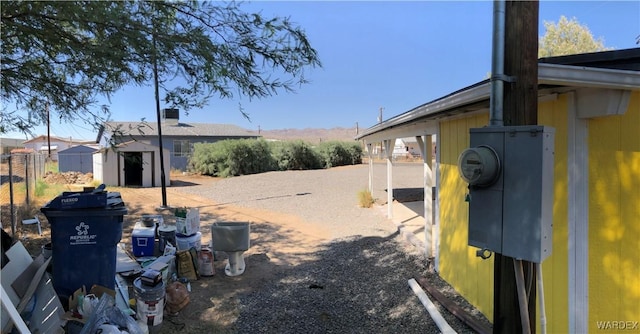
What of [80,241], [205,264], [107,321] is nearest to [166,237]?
[205,264]

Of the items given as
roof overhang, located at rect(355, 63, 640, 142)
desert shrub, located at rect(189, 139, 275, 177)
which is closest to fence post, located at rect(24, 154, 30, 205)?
roof overhang, located at rect(355, 63, 640, 142)

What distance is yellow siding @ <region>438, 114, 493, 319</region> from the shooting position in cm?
454

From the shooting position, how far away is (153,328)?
4.00 meters

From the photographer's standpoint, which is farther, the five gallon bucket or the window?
the window

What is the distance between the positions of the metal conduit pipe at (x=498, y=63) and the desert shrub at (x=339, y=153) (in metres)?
30.0

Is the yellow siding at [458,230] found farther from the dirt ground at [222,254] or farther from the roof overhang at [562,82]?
the dirt ground at [222,254]

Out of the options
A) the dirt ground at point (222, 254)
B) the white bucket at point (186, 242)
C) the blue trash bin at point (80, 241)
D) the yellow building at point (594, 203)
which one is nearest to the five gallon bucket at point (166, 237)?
the white bucket at point (186, 242)

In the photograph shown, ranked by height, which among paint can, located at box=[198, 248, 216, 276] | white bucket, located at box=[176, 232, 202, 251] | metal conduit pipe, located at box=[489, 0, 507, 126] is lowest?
paint can, located at box=[198, 248, 216, 276]

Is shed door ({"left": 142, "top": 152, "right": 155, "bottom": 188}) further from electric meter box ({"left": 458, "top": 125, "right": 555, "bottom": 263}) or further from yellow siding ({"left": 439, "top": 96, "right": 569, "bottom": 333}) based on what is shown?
electric meter box ({"left": 458, "top": 125, "right": 555, "bottom": 263})

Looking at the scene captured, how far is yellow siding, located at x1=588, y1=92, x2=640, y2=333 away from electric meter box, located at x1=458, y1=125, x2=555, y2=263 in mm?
1792

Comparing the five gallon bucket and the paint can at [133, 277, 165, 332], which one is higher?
the five gallon bucket

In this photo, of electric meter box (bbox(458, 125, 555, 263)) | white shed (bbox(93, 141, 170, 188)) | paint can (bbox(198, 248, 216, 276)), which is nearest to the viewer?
electric meter box (bbox(458, 125, 555, 263))

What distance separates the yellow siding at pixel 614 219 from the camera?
10.5 ft

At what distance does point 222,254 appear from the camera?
290 inches
